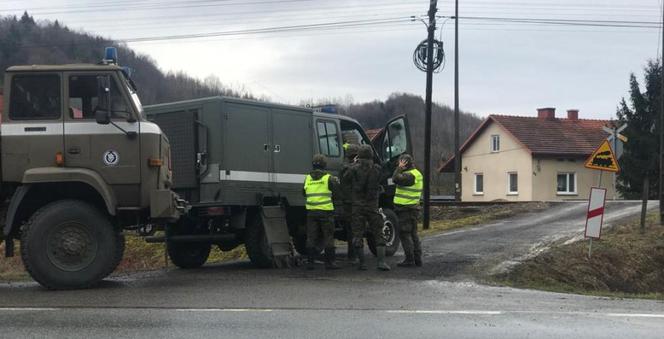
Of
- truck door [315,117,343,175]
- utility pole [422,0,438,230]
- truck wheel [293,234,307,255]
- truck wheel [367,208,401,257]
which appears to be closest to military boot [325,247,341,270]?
truck door [315,117,343,175]

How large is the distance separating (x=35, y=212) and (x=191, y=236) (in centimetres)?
280

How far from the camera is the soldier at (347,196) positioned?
38.0 ft

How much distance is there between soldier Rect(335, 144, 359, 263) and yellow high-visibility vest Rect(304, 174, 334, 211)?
29cm

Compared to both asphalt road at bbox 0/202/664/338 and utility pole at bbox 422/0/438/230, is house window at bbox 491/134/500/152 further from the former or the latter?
asphalt road at bbox 0/202/664/338

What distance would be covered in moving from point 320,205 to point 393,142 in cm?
274

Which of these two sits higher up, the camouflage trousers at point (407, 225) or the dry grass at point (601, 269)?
the camouflage trousers at point (407, 225)

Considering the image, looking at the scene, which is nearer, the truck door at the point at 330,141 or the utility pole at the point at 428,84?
the truck door at the point at 330,141

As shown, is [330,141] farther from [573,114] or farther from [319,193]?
[573,114]

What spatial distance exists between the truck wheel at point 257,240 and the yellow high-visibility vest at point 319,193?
0.96 metres

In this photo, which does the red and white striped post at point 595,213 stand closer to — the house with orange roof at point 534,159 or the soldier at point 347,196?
the soldier at point 347,196

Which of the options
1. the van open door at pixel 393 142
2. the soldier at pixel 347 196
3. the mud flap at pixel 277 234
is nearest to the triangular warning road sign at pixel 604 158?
the van open door at pixel 393 142

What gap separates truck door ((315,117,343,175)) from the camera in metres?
12.6

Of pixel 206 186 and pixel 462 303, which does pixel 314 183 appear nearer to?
pixel 206 186

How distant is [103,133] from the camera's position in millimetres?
9062
